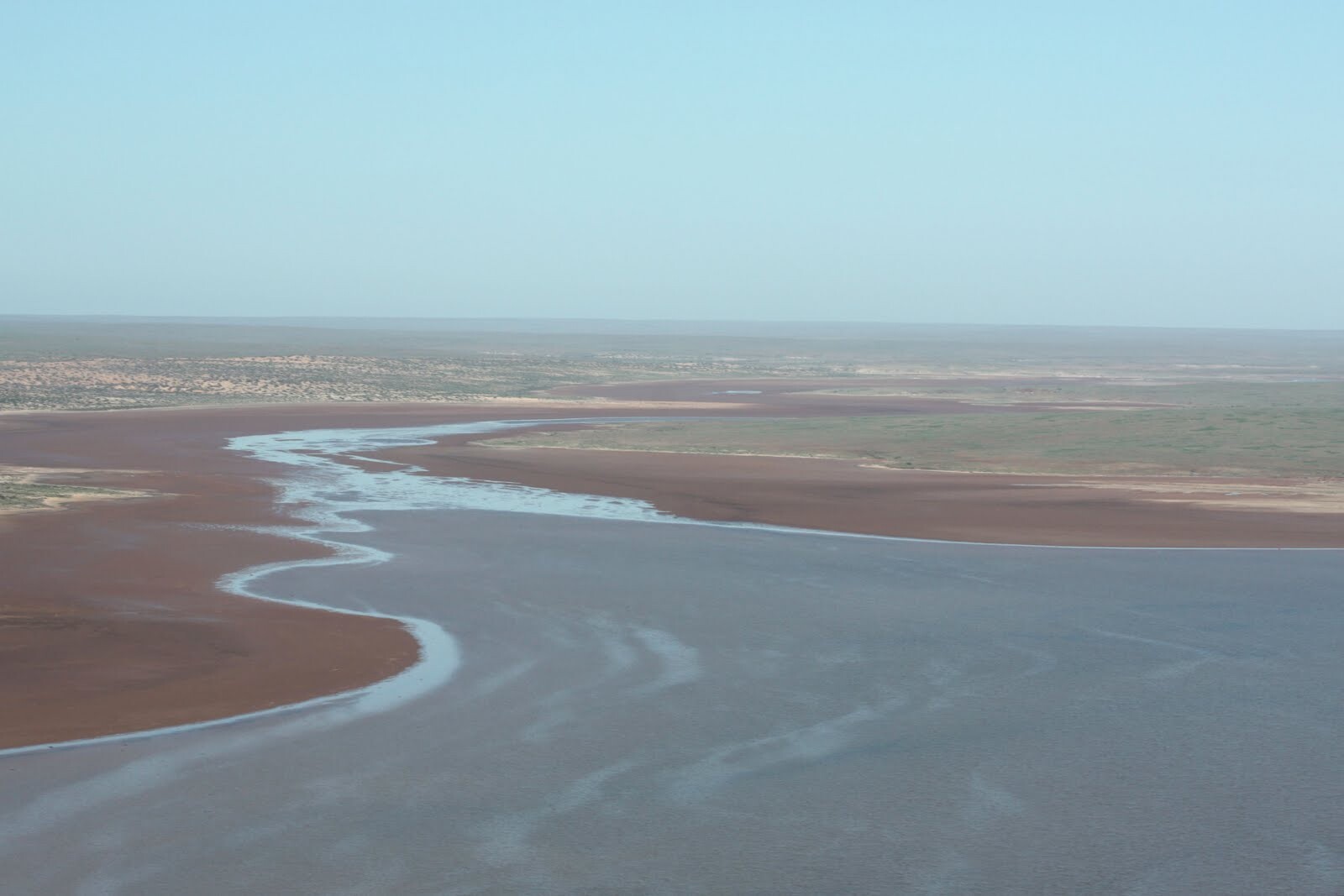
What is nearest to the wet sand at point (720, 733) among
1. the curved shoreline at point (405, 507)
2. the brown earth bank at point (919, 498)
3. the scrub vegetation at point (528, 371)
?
the curved shoreline at point (405, 507)

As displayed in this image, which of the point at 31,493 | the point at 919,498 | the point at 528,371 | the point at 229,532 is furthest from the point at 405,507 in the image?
the point at 528,371

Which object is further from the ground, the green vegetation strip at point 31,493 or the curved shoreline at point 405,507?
the green vegetation strip at point 31,493

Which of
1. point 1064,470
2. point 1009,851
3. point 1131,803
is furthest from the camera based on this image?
point 1064,470

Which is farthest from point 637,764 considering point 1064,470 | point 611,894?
point 1064,470

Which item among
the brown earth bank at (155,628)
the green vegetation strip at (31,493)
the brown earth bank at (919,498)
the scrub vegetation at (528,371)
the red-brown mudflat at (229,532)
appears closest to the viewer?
the brown earth bank at (155,628)

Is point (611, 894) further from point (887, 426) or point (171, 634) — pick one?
point (887, 426)

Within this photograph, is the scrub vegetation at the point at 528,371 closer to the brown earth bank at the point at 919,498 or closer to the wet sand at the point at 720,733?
the brown earth bank at the point at 919,498

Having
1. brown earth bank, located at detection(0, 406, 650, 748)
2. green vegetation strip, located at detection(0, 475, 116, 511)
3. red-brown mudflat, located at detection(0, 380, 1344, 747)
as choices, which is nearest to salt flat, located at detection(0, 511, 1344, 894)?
brown earth bank, located at detection(0, 406, 650, 748)
